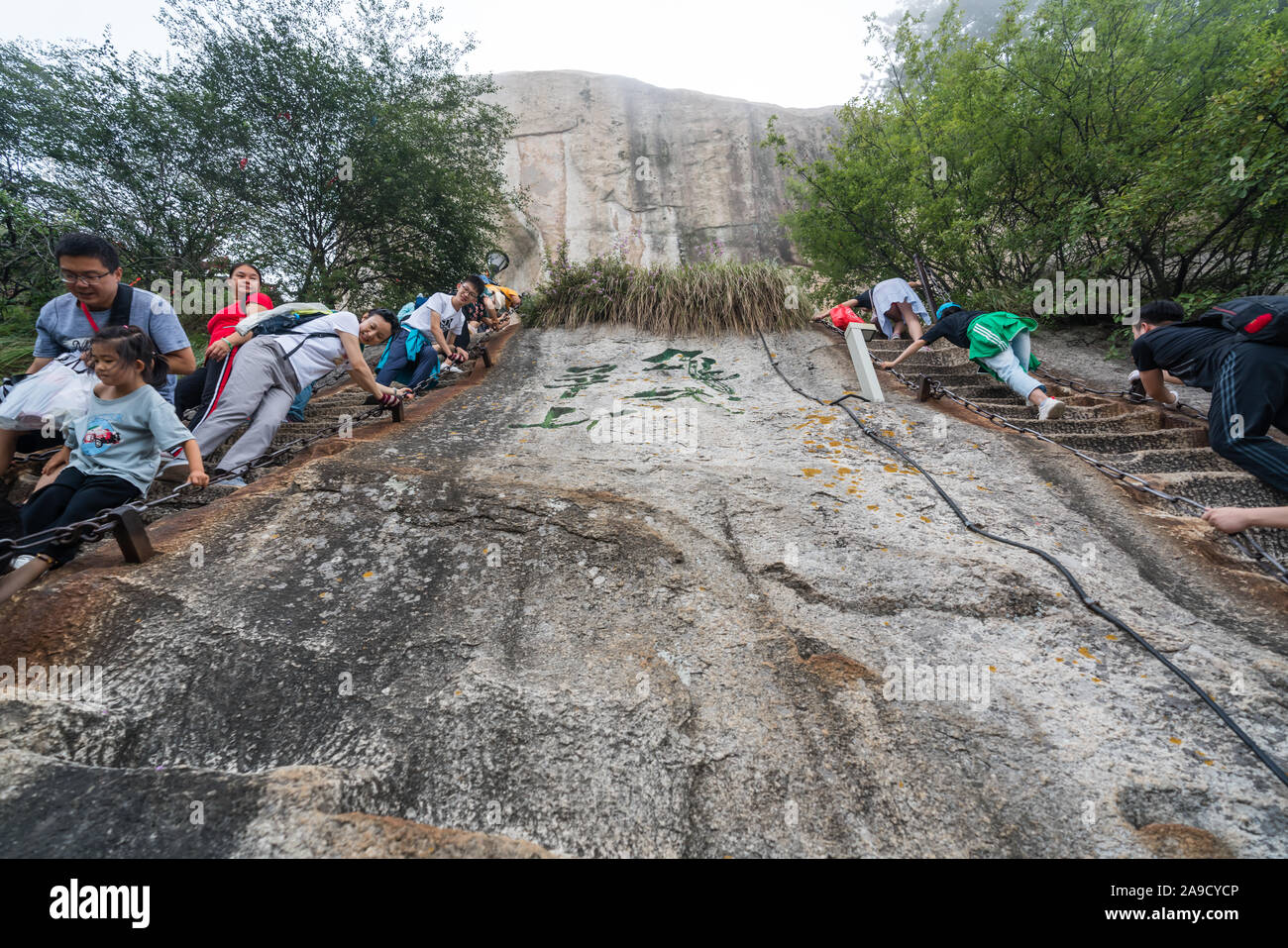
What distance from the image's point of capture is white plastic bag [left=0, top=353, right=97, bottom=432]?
3.28 m

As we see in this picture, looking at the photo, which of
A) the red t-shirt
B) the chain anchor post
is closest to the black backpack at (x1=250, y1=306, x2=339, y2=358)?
the red t-shirt

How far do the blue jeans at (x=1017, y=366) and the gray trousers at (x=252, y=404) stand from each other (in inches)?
254

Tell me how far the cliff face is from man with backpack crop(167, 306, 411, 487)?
1597cm

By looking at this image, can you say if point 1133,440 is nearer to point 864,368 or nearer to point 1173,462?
point 1173,462

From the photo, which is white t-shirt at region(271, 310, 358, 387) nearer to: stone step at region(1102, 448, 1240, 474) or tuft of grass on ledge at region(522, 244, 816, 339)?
tuft of grass on ledge at region(522, 244, 816, 339)

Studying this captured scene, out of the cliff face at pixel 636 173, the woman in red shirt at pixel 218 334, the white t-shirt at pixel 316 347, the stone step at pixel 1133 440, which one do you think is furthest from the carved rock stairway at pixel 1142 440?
the cliff face at pixel 636 173

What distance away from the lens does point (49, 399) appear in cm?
332

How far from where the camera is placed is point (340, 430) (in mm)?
4938

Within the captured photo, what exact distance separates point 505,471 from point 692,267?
6.70 m

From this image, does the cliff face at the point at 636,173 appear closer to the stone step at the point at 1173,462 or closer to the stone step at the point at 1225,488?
the stone step at the point at 1173,462

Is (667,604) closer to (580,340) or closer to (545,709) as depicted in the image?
(545,709)

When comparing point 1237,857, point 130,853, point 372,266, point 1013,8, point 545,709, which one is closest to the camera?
point 130,853

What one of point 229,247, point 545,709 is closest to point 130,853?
point 545,709

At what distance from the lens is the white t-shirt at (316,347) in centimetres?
452
